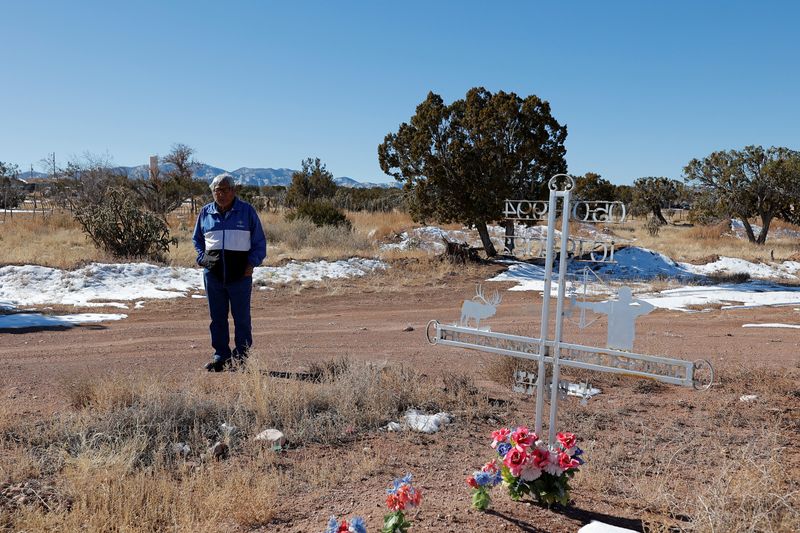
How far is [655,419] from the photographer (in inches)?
199

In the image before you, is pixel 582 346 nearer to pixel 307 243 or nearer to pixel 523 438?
pixel 523 438

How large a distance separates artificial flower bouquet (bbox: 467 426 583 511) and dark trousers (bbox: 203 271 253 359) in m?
3.44

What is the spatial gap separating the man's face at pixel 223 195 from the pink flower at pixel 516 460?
3.79m

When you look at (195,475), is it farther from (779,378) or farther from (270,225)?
(270,225)

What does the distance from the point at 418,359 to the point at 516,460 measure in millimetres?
3865

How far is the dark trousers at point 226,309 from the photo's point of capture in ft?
19.9

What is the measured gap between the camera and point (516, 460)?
3201mm

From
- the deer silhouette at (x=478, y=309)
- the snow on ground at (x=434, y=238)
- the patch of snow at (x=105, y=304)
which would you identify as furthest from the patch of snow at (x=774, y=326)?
the patch of snow at (x=105, y=304)

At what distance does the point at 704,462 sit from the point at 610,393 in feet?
5.69

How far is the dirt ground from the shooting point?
3.39m

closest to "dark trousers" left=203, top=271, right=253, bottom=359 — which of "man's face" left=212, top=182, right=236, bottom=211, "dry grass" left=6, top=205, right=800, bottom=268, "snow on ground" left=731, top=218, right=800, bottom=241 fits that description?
"man's face" left=212, top=182, right=236, bottom=211

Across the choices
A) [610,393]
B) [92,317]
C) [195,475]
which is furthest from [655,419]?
[92,317]

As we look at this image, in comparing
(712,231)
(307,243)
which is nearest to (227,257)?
(307,243)

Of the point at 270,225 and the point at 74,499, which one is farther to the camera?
the point at 270,225
